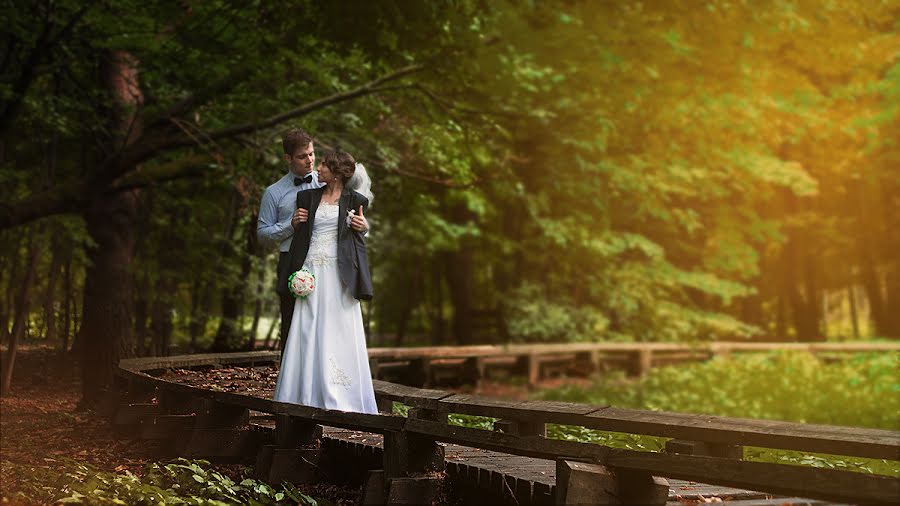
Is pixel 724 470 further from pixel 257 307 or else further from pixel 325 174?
pixel 257 307

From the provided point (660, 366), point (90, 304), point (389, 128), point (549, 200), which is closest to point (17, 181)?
point (90, 304)

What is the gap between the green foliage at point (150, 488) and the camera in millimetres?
6125

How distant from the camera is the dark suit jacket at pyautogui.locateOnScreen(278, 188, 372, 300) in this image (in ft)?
23.5

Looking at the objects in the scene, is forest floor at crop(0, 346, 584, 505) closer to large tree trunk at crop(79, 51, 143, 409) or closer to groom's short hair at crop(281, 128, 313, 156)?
large tree trunk at crop(79, 51, 143, 409)

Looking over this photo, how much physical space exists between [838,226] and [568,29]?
19.6 m

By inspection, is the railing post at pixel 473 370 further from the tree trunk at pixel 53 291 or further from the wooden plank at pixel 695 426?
the wooden plank at pixel 695 426

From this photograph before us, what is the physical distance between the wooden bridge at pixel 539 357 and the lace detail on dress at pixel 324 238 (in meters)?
7.32

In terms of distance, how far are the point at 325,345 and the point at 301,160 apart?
156cm

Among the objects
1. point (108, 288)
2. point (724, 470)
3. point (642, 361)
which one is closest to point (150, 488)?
point (724, 470)

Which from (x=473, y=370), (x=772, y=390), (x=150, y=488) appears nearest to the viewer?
(x=150, y=488)

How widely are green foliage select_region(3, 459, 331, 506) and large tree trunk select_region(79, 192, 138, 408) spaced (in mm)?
5177

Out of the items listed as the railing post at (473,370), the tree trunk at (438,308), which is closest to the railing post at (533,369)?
the railing post at (473,370)

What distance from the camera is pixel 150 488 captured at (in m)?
6.33

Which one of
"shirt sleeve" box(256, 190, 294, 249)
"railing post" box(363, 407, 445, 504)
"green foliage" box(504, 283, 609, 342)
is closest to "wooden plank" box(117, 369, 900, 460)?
"railing post" box(363, 407, 445, 504)
